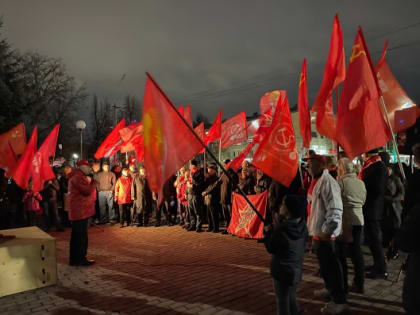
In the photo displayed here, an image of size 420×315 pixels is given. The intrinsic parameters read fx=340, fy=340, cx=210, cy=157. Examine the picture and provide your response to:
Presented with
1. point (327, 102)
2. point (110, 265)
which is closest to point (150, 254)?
point (110, 265)

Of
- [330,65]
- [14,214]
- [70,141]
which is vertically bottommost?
[14,214]

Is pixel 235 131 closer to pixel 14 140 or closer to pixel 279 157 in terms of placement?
pixel 279 157

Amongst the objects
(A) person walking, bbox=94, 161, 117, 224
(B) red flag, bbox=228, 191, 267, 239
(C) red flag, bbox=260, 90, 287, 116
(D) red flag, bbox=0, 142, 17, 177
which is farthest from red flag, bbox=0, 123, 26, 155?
(C) red flag, bbox=260, 90, 287, 116

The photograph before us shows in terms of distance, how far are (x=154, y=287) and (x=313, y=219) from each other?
278 cm

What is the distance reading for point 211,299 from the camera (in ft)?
16.0

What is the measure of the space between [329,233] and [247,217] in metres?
4.75

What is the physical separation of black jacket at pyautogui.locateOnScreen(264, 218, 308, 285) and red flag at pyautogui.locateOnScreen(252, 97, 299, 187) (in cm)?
192

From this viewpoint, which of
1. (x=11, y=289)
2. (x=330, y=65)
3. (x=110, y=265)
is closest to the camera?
(x=11, y=289)

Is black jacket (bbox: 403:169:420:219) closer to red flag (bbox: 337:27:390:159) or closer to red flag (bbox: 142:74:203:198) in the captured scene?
red flag (bbox: 337:27:390:159)

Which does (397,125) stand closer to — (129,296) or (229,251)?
(229,251)

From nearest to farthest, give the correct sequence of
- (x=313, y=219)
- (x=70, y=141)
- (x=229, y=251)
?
(x=313, y=219)
(x=229, y=251)
(x=70, y=141)

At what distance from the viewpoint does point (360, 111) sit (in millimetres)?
5398

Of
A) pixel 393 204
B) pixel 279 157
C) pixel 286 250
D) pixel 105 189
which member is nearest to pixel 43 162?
pixel 105 189

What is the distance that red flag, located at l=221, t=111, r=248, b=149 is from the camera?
38.0 ft
